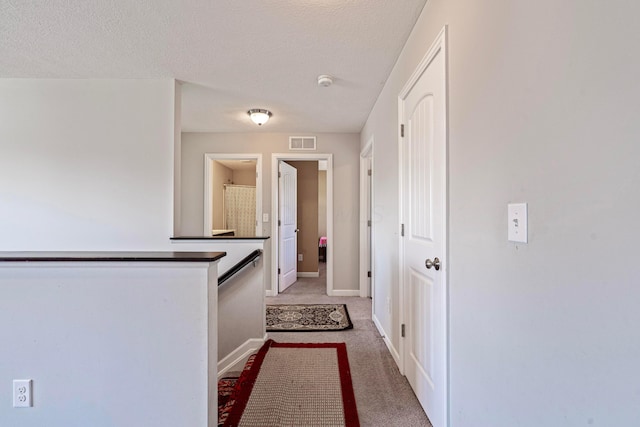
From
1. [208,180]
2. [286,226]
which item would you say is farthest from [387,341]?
[208,180]

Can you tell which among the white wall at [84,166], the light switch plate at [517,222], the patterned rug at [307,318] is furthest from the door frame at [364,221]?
the light switch plate at [517,222]

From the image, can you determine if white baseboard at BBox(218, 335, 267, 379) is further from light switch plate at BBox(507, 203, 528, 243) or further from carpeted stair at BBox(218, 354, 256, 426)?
light switch plate at BBox(507, 203, 528, 243)

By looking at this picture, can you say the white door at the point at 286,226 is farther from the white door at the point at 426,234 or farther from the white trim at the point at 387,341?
the white door at the point at 426,234

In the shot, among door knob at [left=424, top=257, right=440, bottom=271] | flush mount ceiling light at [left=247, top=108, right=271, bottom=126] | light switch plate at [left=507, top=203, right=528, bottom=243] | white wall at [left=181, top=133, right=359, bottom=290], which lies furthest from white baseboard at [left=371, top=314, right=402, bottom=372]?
flush mount ceiling light at [left=247, top=108, right=271, bottom=126]

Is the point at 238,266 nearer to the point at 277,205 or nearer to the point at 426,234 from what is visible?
the point at 426,234

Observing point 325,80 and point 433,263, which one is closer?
point 433,263

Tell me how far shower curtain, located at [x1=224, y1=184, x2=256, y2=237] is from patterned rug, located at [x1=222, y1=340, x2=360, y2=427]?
14.5 feet

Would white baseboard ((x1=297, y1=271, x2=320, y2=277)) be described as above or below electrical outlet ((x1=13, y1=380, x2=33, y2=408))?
below

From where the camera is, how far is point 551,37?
31.5 inches

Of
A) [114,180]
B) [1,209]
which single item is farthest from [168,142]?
[1,209]

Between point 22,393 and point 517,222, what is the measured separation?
2164 mm

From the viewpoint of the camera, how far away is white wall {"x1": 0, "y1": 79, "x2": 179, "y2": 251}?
8.80 feet

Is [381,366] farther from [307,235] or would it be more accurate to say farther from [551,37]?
[307,235]

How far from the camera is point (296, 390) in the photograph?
78.5 inches
